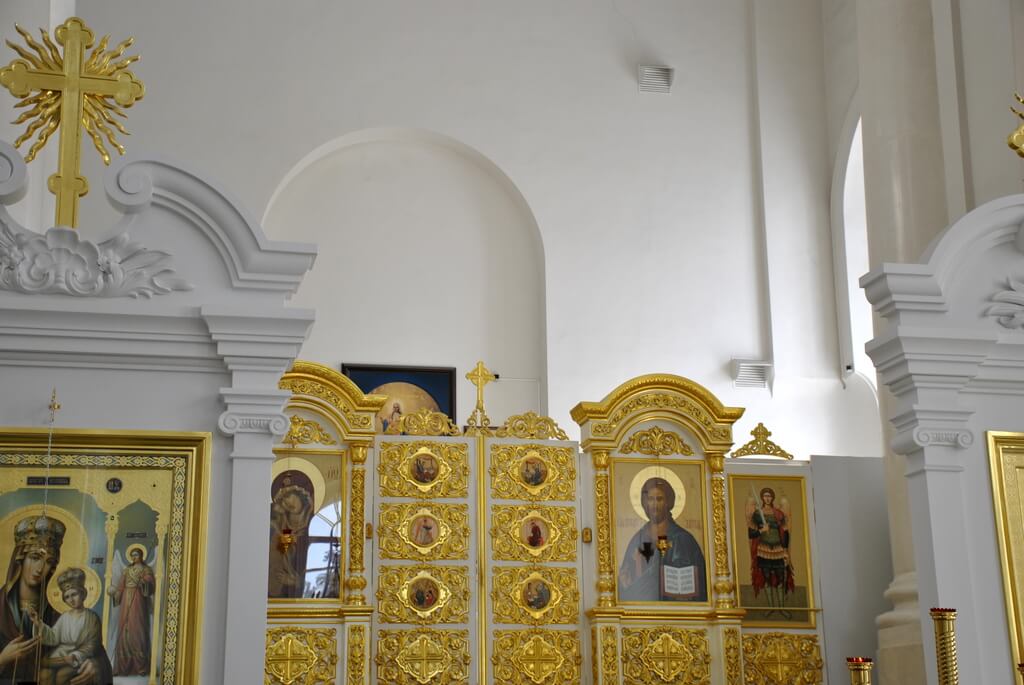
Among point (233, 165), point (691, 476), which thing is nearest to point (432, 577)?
point (691, 476)

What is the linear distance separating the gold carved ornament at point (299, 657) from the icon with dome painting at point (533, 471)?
1.64 meters

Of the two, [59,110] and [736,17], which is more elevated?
[736,17]

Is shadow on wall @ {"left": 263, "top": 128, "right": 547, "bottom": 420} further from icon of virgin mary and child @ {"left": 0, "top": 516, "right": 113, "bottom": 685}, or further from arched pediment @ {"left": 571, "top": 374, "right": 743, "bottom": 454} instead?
icon of virgin mary and child @ {"left": 0, "top": 516, "right": 113, "bottom": 685}

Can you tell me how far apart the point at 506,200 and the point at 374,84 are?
1.73 metres

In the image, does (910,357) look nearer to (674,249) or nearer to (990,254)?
(990,254)

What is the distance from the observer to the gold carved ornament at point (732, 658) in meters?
8.80

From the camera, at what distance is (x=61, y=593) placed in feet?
18.0

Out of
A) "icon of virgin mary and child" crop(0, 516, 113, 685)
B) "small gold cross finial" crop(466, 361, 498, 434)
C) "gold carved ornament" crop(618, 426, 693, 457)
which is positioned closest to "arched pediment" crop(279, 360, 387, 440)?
"small gold cross finial" crop(466, 361, 498, 434)

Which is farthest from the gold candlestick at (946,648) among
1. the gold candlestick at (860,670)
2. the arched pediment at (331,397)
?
the arched pediment at (331,397)

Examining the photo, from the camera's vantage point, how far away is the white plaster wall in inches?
502

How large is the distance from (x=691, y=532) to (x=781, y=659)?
41.8 inches

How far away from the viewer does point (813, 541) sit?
948cm

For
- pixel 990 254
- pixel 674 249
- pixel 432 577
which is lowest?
pixel 432 577

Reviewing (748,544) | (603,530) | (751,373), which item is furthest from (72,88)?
(751,373)
